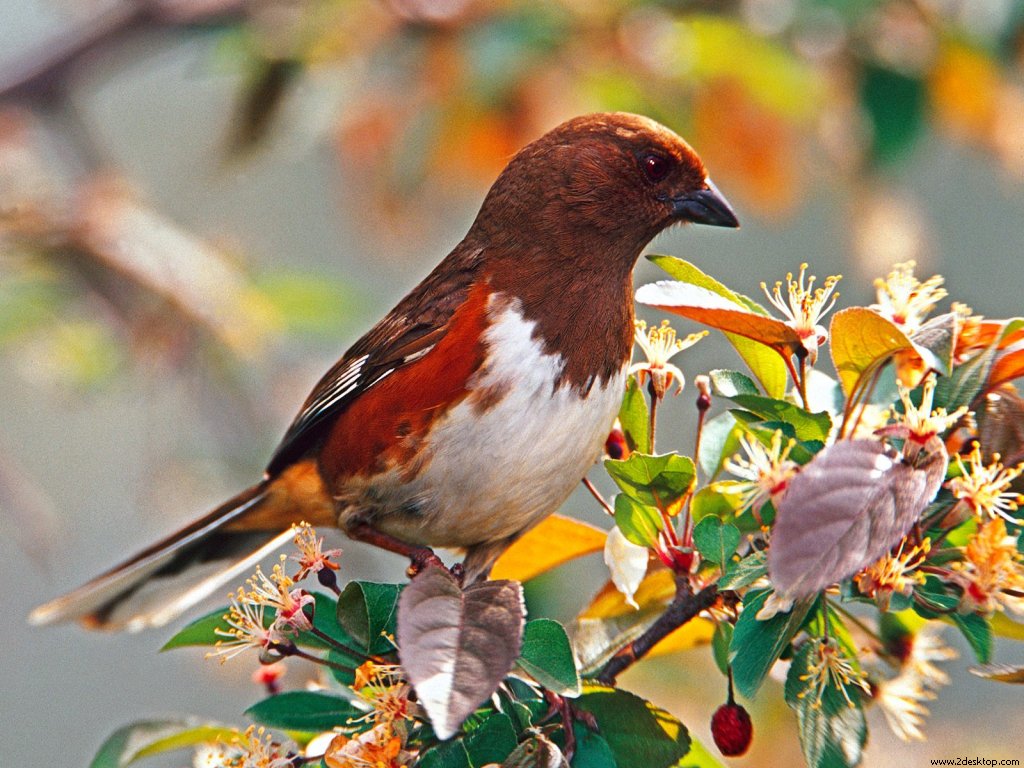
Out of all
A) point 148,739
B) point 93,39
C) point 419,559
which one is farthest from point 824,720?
point 93,39

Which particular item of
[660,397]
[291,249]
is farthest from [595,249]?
[291,249]

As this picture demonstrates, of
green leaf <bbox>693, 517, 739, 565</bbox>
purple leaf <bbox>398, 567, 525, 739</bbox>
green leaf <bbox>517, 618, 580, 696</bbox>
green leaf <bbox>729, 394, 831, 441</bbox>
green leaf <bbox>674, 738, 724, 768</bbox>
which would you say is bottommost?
green leaf <bbox>674, 738, 724, 768</bbox>

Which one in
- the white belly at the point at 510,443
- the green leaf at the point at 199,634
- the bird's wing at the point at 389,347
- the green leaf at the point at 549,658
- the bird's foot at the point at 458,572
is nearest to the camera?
the green leaf at the point at 549,658

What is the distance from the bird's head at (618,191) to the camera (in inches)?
84.4

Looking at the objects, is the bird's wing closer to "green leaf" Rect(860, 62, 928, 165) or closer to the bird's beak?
the bird's beak

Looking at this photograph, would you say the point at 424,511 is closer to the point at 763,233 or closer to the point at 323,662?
the point at 323,662

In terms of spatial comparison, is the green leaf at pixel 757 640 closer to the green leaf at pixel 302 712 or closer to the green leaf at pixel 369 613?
the green leaf at pixel 369 613

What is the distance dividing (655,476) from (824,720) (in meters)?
0.34

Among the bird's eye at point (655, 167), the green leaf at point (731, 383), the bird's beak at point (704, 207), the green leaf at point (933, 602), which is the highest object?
the bird's eye at point (655, 167)

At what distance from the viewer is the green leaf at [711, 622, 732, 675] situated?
61.9 inches

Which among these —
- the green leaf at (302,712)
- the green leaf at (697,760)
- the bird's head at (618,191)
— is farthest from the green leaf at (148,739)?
the bird's head at (618,191)

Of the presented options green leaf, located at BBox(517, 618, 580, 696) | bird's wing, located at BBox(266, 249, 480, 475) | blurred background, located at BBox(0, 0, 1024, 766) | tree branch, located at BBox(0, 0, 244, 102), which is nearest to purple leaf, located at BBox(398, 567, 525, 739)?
green leaf, located at BBox(517, 618, 580, 696)

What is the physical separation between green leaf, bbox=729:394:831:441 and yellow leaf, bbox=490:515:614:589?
1.25ft

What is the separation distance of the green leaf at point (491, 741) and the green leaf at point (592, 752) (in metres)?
0.10
